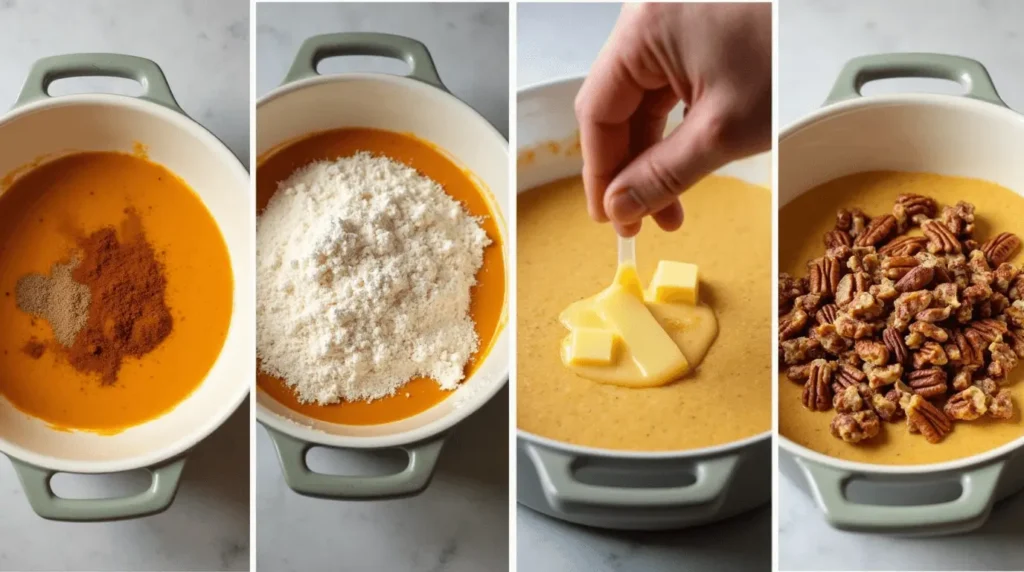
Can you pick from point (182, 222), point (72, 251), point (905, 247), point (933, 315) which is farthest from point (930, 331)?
point (72, 251)

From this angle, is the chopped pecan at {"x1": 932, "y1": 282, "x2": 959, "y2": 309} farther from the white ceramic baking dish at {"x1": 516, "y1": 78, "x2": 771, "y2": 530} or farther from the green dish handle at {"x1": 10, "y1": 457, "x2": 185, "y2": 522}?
the green dish handle at {"x1": 10, "y1": 457, "x2": 185, "y2": 522}

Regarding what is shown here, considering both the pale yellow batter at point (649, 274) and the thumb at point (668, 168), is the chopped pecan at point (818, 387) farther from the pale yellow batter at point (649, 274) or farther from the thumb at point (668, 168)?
the thumb at point (668, 168)

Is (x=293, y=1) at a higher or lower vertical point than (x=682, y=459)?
higher

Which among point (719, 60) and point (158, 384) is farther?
point (158, 384)

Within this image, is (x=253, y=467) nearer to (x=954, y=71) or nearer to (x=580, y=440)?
(x=580, y=440)

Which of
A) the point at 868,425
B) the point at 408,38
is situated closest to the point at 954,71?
the point at 868,425

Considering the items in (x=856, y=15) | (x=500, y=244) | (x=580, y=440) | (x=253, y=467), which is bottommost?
(x=253, y=467)
